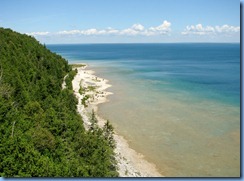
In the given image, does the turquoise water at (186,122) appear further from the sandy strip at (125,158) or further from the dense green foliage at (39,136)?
the dense green foliage at (39,136)

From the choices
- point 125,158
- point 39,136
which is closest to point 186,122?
point 125,158

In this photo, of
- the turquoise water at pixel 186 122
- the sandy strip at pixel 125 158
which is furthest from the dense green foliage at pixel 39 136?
the turquoise water at pixel 186 122

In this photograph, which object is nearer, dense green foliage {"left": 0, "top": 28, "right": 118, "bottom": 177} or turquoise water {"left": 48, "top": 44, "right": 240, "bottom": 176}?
dense green foliage {"left": 0, "top": 28, "right": 118, "bottom": 177}

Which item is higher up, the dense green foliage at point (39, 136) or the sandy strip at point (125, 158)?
the dense green foliage at point (39, 136)

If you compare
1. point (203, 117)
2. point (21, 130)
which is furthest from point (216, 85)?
point (21, 130)

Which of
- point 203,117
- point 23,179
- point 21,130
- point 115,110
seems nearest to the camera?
point 23,179

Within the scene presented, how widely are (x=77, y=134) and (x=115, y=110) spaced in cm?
741

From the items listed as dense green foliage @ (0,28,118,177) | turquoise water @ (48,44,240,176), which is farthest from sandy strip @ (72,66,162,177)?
dense green foliage @ (0,28,118,177)

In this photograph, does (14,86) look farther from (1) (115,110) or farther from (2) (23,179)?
(1) (115,110)

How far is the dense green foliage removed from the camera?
6891 mm

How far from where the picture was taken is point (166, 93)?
21.2 meters

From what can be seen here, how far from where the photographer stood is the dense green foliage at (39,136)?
6.89m

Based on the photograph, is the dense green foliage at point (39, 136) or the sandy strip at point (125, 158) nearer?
the dense green foliage at point (39, 136)

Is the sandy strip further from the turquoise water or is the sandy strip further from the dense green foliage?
the dense green foliage
